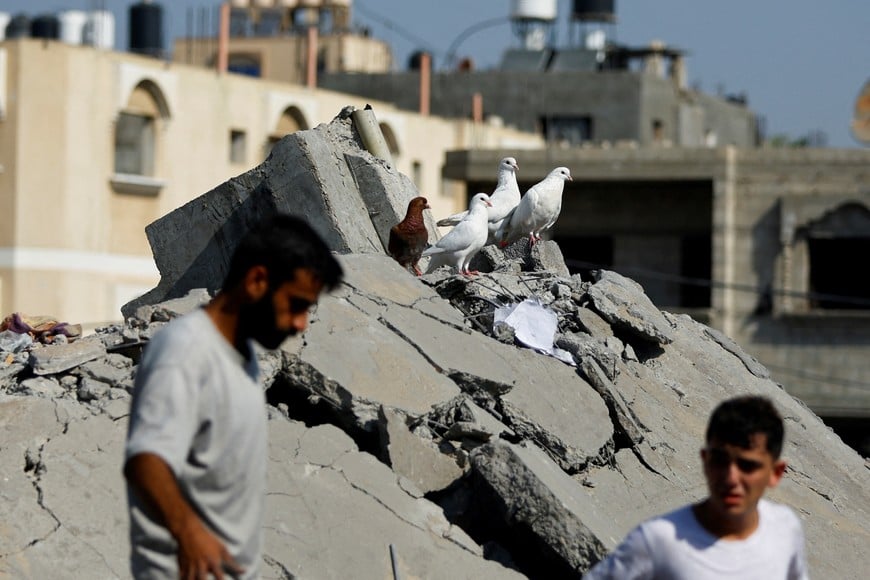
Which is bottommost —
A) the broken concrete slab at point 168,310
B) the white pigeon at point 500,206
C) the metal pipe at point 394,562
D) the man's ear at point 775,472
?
the metal pipe at point 394,562

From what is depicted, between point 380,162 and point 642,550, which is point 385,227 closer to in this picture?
point 380,162

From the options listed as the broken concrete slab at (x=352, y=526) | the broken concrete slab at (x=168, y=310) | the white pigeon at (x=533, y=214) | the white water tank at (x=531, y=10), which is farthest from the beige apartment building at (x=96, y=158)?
the broken concrete slab at (x=352, y=526)

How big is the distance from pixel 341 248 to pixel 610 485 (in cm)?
262

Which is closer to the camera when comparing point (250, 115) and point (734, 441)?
point (734, 441)

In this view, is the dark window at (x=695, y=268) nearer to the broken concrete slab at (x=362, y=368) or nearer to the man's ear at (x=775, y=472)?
the broken concrete slab at (x=362, y=368)

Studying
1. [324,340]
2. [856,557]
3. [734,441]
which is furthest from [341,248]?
[734,441]

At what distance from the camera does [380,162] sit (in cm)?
1137

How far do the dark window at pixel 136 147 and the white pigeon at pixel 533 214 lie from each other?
22454mm

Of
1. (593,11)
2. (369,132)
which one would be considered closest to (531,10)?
(593,11)

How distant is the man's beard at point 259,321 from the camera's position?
14.2ft

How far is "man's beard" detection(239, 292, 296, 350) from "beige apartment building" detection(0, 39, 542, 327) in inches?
1088

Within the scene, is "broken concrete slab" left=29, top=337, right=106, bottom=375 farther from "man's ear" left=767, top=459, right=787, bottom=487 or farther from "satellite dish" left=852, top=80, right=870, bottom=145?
"satellite dish" left=852, top=80, right=870, bottom=145

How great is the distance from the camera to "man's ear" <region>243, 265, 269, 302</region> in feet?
14.1

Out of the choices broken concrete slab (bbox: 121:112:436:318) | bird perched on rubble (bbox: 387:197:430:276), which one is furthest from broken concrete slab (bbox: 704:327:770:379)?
bird perched on rubble (bbox: 387:197:430:276)
